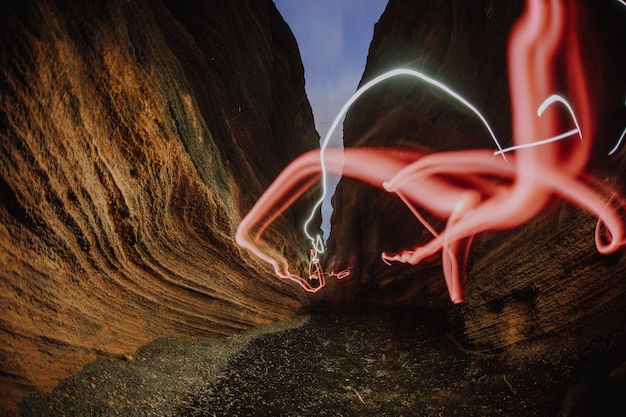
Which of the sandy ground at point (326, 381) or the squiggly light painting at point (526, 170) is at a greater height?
the squiggly light painting at point (526, 170)

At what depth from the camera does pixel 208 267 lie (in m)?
6.41

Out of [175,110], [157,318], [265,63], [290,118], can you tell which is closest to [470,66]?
[265,63]

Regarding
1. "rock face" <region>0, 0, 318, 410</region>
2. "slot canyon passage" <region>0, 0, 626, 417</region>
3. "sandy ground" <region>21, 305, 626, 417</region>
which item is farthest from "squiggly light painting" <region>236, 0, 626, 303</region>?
"rock face" <region>0, 0, 318, 410</region>

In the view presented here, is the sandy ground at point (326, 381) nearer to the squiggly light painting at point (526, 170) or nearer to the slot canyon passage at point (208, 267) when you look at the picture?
the slot canyon passage at point (208, 267)

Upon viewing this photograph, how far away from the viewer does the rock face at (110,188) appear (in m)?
3.05

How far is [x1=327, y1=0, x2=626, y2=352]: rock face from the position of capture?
182 inches

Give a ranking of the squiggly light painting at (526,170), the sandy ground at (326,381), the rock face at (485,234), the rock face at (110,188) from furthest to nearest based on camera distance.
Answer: the squiggly light painting at (526,170), the rock face at (485,234), the sandy ground at (326,381), the rock face at (110,188)

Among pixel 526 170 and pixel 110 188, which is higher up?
pixel 526 170

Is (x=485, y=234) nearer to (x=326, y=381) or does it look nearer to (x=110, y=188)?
(x=326, y=381)

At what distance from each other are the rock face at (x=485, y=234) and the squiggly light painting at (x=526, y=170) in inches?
9.9

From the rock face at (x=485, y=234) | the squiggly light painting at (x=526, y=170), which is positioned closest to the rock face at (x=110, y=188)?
the squiggly light painting at (x=526, y=170)

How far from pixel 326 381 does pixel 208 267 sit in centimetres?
312

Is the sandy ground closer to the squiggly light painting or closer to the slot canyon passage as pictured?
the slot canyon passage

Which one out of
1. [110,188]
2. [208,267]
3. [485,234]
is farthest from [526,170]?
[110,188]
